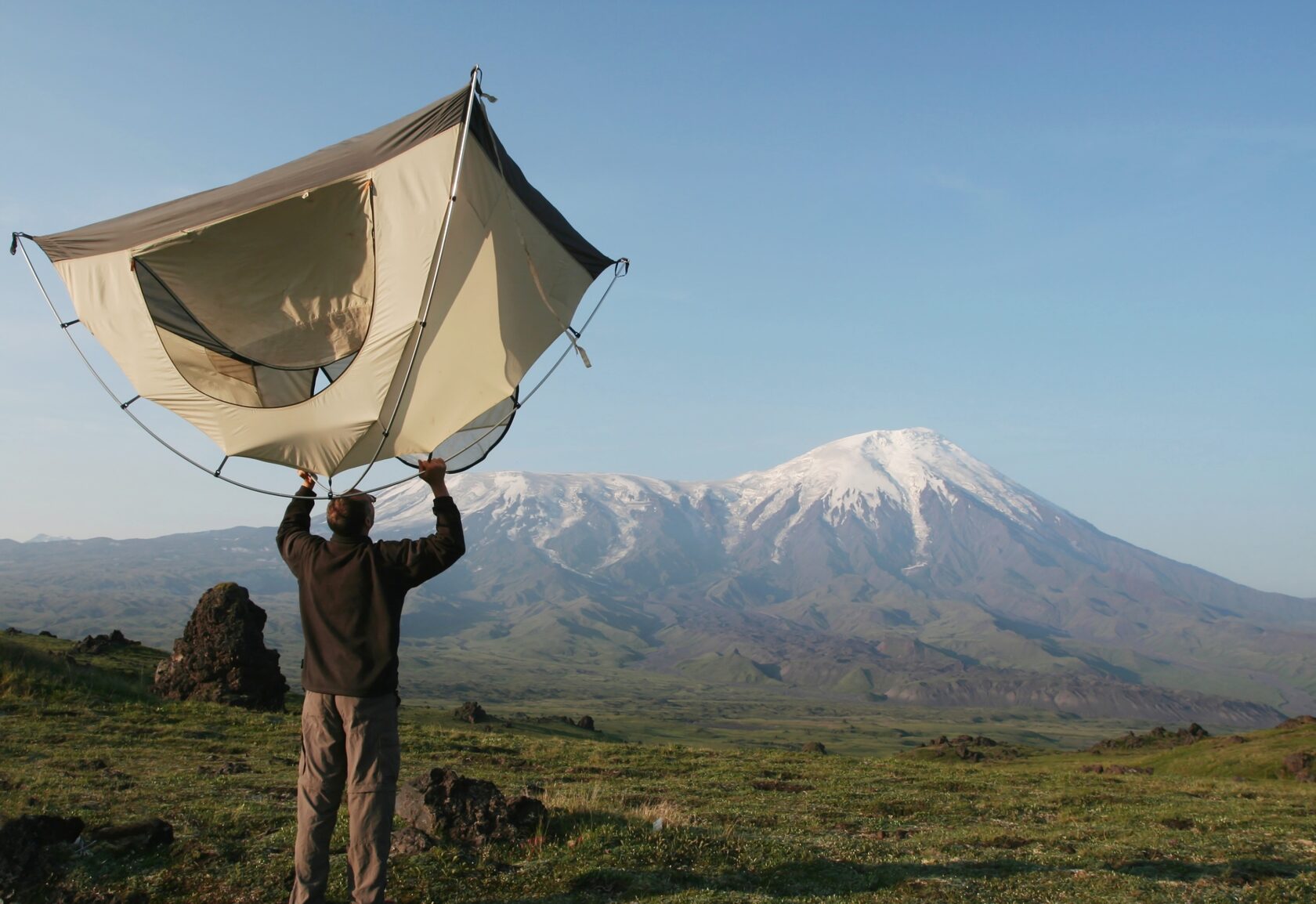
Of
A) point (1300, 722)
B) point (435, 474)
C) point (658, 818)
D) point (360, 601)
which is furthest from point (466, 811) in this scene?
point (1300, 722)

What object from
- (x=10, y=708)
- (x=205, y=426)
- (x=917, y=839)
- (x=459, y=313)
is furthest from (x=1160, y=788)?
(x=10, y=708)

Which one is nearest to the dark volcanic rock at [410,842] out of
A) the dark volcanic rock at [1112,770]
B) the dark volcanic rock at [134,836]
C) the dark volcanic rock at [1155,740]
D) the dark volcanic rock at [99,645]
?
the dark volcanic rock at [134,836]

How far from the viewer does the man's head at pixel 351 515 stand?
353 inches

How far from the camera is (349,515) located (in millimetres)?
9055

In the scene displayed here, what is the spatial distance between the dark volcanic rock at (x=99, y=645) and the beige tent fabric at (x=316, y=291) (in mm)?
32300

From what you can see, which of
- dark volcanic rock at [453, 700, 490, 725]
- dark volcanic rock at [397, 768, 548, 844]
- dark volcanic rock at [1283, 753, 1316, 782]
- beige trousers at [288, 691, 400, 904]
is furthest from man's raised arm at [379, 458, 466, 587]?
dark volcanic rock at [453, 700, 490, 725]

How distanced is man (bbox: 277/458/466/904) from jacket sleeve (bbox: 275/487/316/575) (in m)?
0.30

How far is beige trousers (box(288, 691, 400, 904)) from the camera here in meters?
8.49

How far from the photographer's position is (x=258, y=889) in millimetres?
9539

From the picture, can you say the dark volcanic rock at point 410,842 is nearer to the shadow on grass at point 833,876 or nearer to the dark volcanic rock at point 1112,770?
the shadow on grass at point 833,876

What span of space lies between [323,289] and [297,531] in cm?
269

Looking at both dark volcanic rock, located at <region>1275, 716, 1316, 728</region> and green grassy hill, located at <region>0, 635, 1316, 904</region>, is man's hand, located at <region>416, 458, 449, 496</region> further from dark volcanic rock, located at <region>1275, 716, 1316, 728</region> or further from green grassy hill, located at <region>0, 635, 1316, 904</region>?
dark volcanic rock, located at <region>1275, 716, 1316, 728</region>

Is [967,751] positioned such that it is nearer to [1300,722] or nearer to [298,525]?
[1300,722]

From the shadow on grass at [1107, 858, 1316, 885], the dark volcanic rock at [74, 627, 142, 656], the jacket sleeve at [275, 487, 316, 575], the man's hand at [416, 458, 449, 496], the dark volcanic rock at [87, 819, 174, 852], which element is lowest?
the dark volcanic rock at [74, 627, 142, 656]
